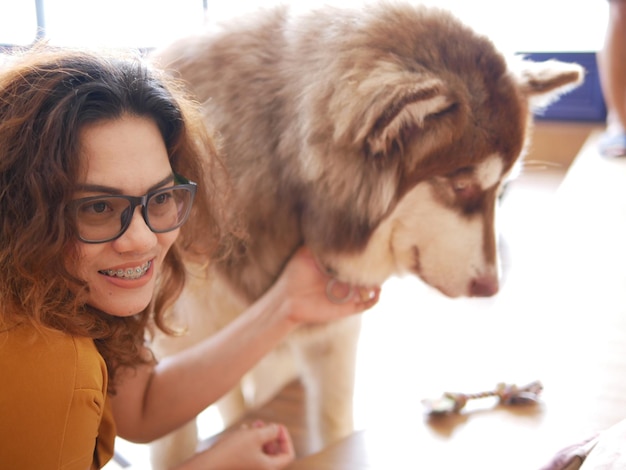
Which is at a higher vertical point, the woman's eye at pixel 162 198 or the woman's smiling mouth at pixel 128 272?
the woman's eye at pixel 162 198

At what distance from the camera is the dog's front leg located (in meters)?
1.73

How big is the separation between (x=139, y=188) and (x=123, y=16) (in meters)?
2.76

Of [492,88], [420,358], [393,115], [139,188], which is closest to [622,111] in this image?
[420,358]

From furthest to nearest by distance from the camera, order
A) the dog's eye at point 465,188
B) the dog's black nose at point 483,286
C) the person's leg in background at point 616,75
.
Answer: the person's leg in background at point 616,75 → the dog's black nose at point 483,286 → the dog's eye at point 465,188

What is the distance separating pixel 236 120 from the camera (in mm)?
1412

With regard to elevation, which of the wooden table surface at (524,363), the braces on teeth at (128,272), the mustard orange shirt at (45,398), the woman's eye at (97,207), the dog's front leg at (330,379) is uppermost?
the woman's eye at (97,207)

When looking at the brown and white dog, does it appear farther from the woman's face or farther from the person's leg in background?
the person's leg in background

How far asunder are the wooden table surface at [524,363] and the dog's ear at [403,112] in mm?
475

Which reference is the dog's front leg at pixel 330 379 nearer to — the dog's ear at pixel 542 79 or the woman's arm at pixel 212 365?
the woman's arm at pixel 212 365

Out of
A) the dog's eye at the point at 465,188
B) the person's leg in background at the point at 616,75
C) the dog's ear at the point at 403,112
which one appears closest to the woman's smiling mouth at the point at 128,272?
the dog's ear at the point at 403,112

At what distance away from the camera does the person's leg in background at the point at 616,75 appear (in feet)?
10.3

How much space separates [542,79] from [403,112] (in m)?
0.43

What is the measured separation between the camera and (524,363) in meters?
1.37

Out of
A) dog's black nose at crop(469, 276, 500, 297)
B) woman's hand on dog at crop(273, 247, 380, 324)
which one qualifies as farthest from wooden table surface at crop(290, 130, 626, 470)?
woman's hand on dog at crop(273, 247, 380, 324)
